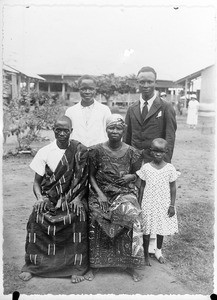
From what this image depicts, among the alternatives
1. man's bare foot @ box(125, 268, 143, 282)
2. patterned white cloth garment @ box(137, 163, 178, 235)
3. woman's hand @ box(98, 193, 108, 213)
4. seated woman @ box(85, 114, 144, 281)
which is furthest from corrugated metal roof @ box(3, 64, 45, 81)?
man's bare foot @ box(125, 268, 143, 282)

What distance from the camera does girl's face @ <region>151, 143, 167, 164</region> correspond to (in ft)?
11.6

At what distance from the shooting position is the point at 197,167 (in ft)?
22.5

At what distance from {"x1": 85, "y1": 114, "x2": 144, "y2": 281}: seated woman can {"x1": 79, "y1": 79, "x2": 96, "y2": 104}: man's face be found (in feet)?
1.49

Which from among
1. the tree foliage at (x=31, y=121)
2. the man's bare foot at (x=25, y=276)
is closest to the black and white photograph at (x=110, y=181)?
the man's bare foot at (x=25, y=276)

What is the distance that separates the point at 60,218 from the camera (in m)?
3.38

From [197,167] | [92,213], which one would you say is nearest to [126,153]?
[92,213]

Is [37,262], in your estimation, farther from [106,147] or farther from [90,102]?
[90,102]

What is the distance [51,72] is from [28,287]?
253cm

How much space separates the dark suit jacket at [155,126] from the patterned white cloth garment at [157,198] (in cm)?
22

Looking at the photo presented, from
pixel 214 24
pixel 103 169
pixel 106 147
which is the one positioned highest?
pixel 214 24

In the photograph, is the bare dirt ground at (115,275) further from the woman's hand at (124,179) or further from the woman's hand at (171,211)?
the woman's hand at (124,179)

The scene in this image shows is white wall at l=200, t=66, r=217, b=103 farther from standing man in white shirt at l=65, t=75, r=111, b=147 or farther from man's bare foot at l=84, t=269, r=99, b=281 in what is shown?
man's bare foot at l=84, t=269, r=99, b=281

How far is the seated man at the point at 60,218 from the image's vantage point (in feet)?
11.2

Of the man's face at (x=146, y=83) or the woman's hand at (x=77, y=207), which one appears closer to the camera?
the woman's hand at (x=77, y=207)
